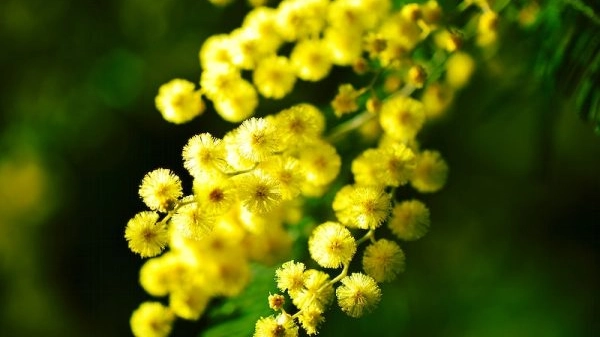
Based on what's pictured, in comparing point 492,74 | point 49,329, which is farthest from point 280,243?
point 49,329

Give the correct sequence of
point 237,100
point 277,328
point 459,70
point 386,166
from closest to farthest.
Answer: point 277,328
point 386,166
point 237,100
point 459,70

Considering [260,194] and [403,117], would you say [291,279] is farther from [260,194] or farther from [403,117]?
[403,117]

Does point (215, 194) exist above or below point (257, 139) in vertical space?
below

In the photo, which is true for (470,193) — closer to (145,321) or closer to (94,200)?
(145,321)

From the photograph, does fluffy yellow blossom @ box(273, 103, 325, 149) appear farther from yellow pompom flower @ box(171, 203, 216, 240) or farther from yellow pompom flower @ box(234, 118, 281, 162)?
yellow pompom flower @ box(171, 203, 216, 240)

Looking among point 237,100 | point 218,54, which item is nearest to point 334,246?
point 237,100
